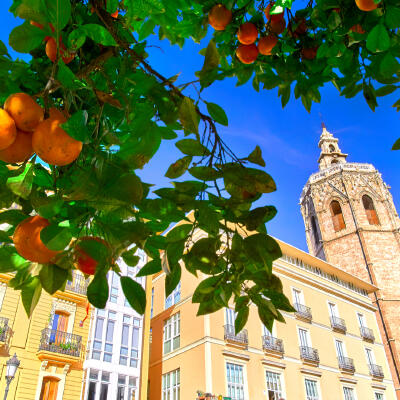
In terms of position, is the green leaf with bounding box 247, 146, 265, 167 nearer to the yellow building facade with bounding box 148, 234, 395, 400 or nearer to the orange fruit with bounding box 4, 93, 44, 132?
the orange fruit with bounding box 4, 93, 44, 132

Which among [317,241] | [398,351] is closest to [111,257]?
[398,351]

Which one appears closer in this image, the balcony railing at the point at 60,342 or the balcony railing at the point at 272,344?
the balcony railing at the point at 60,342

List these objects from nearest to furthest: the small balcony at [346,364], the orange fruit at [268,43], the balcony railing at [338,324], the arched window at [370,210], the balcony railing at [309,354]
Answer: the orange fruit at [268,43], the balcony railing at [309,354], the small balcony at [346,364], the balcony railing at [338,324], the arched window at [370,210]

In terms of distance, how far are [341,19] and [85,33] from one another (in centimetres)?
174

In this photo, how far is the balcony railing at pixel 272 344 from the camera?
16678 millimetres

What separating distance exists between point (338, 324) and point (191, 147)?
74.0 feet

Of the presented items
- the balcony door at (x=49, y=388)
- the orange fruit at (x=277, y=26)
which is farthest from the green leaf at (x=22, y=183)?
the balcony door at (x=49, y=388)

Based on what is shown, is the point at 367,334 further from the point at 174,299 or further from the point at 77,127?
the point at 77,127

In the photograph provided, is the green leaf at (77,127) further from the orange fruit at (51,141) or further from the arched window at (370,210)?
the arched window at (370,210)

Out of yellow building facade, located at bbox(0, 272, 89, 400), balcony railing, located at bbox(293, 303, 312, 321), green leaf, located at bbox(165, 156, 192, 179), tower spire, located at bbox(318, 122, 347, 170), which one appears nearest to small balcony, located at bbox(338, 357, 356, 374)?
balcony railing, located at bbox(293, 303, 312, 321)

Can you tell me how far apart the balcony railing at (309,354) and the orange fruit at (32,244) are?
62.8 ft

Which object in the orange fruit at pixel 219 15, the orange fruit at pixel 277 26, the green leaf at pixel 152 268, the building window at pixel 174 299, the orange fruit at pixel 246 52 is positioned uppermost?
the building window at pixel 174 299

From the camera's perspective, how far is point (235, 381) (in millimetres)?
15008

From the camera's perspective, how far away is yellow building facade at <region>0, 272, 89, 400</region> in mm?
12477
